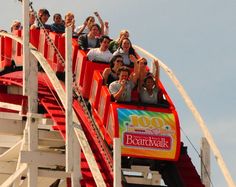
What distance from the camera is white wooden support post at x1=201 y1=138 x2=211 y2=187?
16.2m

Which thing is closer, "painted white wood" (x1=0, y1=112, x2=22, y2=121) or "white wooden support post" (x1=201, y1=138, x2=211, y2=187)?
"white wooden support post" (x1=201, y1=138, x2=211, y2=187)

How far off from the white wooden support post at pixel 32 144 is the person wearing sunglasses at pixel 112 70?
166cm

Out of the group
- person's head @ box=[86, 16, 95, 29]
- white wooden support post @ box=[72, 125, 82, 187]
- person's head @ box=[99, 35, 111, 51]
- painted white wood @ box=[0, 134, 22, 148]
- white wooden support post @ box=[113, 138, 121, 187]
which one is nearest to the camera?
white wooden support post @ box=[113, 138, 121, 187]

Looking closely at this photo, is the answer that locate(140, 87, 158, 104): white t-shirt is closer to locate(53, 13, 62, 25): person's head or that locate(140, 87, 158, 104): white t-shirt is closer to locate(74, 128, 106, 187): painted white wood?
locate(74, 128, 106, 187): painted white wood

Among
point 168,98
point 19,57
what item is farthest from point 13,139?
point 168,98

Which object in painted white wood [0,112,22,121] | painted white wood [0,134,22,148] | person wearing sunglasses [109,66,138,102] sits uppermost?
person wearing sunglasses [109,66,138,102]

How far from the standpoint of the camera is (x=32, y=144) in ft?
53.3

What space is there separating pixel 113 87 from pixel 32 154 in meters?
1.96

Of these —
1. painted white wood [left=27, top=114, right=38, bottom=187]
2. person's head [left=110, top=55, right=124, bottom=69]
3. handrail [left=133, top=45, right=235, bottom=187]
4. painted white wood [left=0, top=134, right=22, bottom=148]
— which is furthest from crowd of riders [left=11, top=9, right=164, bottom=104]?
painted white wood [left=0, top=134, right=22, bottom=148]

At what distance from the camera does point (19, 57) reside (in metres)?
19.4

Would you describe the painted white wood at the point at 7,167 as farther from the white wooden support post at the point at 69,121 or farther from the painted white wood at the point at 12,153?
the white wooden support post at the point at 69,121

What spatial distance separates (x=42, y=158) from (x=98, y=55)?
2299mm

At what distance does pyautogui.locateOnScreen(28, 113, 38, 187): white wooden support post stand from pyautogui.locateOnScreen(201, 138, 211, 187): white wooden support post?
3.00 m

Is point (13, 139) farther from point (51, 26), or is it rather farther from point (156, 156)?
point (156, 156)
